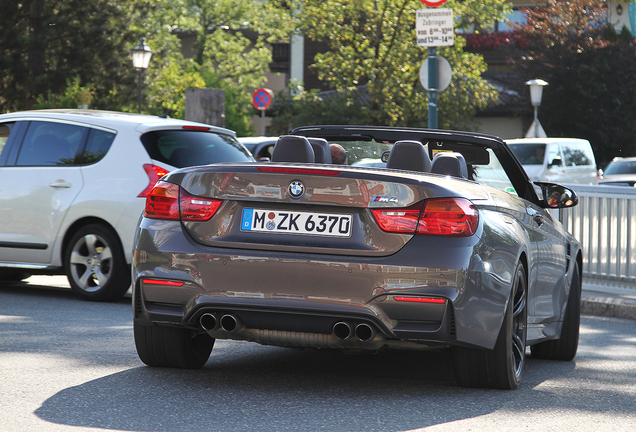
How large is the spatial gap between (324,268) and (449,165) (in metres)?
1.11

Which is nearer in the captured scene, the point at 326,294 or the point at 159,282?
the point at 326,294

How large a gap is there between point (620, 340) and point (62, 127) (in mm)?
5190

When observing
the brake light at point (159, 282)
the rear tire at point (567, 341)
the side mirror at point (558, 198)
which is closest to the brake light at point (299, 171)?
the brake light at point (159, 282)

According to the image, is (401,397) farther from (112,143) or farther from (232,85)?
(232,85)

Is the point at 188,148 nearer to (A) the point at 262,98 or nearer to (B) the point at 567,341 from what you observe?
(B) the point at 567,341

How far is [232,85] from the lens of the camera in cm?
5591

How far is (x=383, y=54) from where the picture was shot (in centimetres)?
3306

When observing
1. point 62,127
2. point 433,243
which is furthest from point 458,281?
point 62,127

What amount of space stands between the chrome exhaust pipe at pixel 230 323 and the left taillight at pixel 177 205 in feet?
1.62

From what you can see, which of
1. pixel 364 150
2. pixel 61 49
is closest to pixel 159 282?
pixel 364 150

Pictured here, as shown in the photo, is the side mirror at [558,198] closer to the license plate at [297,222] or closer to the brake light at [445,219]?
the brake light at [445,219]

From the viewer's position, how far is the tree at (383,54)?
3281 cm

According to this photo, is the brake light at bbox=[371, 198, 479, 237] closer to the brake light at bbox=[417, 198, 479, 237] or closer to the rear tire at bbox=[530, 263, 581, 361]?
the brake light at bbox=[417, 198, 479, 237]

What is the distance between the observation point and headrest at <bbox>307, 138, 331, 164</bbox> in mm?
5957
